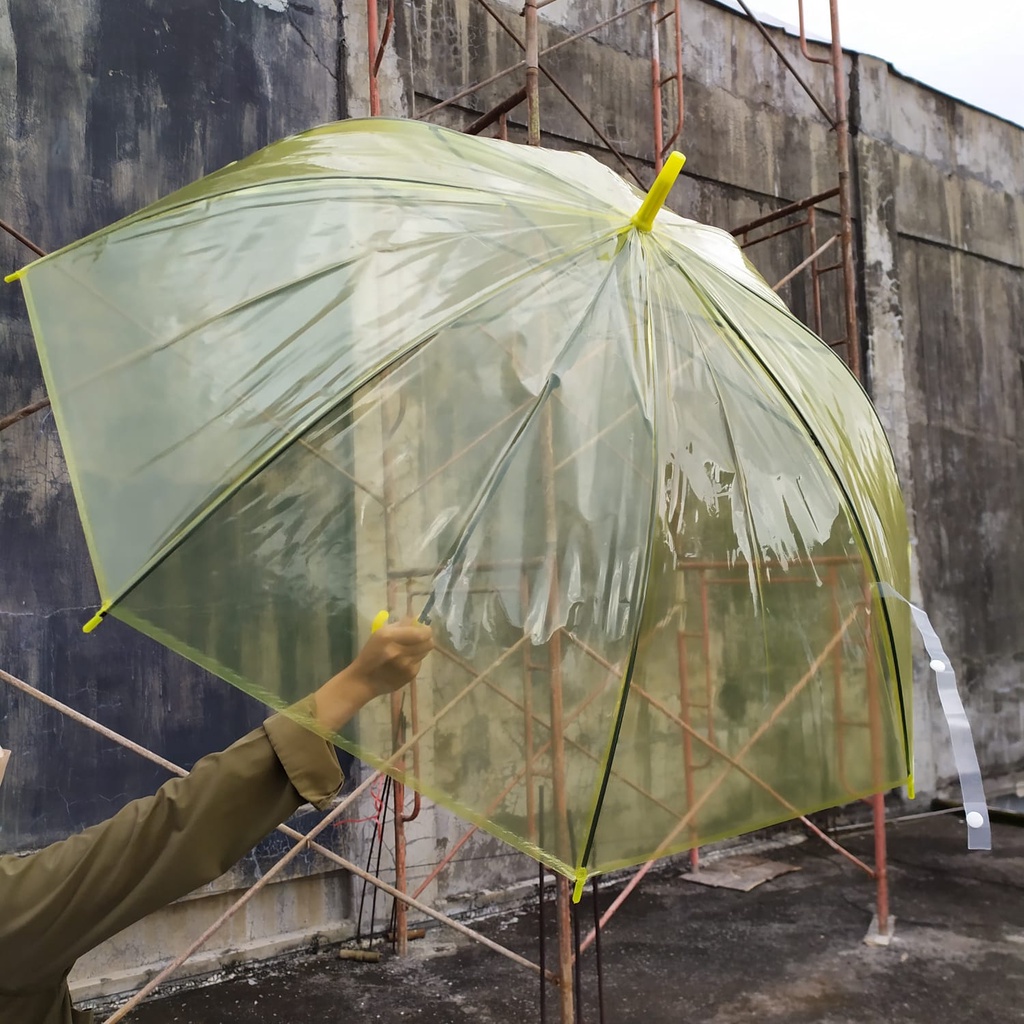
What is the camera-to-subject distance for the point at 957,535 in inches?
332

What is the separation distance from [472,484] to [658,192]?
2.26ft

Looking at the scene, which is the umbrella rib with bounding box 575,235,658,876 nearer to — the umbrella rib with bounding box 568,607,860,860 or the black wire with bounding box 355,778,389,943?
the umbrella rib with bounding box 568,607,860,860

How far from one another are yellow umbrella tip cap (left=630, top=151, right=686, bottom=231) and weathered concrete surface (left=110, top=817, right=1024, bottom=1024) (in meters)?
3.62


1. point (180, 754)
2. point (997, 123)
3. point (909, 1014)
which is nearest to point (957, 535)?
point (997, 123)

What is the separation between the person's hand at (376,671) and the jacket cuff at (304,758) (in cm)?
9

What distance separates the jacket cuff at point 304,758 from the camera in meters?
1.19

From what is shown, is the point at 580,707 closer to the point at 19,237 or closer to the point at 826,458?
the point at 826,458

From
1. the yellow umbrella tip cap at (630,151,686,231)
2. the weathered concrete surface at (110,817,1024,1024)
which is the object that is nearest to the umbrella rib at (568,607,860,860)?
the yellow umbrella tip cap at (630,151,686,231)

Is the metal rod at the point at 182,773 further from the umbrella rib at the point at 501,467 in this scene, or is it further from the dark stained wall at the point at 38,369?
the umbrella rib at the point at 501,467

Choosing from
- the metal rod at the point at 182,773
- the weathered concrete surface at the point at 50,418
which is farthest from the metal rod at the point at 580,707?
the weathered concrete surface at the point at 50,418

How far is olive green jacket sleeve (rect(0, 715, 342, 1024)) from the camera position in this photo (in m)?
1.13

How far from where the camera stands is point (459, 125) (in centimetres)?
583

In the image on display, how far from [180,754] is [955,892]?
487 cm

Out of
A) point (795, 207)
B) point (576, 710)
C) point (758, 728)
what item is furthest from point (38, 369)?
point (795, 207)
